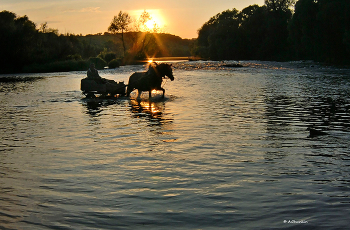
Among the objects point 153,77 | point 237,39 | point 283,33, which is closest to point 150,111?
point 153,77

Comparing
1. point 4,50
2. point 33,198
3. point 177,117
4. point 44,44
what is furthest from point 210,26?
point 33,198

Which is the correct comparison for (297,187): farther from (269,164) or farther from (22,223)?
(22,223)

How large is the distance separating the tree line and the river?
4887cm

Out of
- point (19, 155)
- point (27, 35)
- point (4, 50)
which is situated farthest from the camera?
point (27, 35)

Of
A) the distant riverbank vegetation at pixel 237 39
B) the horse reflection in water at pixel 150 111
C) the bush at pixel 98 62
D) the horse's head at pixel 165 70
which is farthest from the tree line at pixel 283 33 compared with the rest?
the horse reflection in water at pixel 150 111

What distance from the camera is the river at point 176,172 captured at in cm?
542

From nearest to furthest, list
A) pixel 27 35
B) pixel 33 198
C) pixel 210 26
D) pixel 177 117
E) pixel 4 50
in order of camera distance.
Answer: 1. pixel 33 198
2. pixel 177 117
3. pixel 4 50
4. pixel 27 35
5. pixel 210 26

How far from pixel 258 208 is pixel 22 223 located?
343cm

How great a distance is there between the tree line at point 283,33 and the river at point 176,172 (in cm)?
4887

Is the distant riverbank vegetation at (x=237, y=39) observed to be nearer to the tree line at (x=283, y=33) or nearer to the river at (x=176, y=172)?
the tree line at (x=283, y=33)

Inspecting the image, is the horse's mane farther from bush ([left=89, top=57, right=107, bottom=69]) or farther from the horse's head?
bush ([left=89, top=57, right=107, bottom=69])

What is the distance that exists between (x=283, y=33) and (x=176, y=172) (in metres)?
101

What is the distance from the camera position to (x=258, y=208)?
568cm

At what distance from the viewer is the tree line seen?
58531 mm
